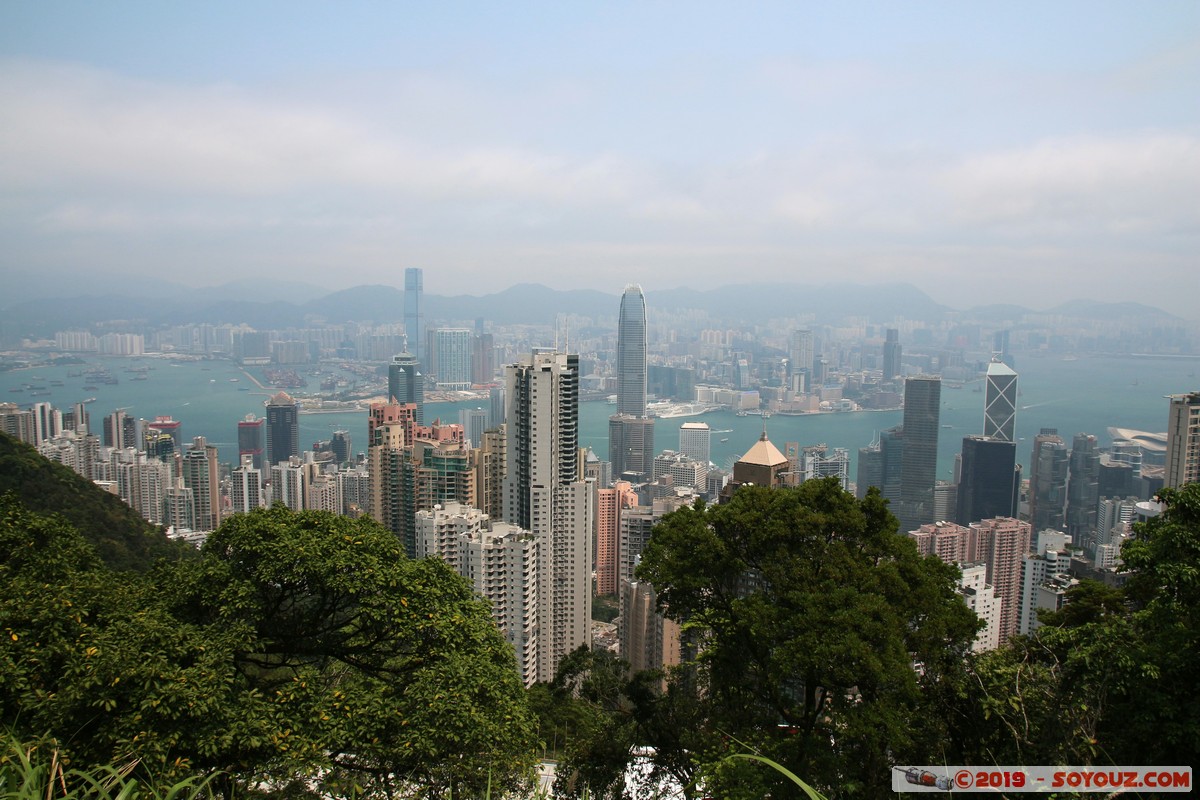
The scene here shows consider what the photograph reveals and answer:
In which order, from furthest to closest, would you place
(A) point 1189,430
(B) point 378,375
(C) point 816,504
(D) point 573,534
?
(B) point 378,375
(A) point 1189,430
(D) point 573,534
(C) point 816,504

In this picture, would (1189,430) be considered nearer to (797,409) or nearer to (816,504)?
(816,504)

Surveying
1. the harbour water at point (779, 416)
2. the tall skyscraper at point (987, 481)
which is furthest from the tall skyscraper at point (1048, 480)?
the harbour water at point (779, 416)

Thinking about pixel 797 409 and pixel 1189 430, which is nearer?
pixel 1189 430

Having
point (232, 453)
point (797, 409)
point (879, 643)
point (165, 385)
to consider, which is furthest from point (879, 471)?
point (879, 643)

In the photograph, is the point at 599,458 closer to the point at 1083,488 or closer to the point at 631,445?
the point at 631,445

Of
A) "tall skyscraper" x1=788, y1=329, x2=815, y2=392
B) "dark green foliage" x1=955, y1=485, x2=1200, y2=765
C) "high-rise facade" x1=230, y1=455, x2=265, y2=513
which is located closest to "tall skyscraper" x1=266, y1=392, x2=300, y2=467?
"high-rise facade" x1=230, y1=455, x2=265, y2=513

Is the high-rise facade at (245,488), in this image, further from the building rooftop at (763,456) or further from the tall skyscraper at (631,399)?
the building rooftop at (763,456)

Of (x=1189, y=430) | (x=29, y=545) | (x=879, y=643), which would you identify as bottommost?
(x=1189, y=430)

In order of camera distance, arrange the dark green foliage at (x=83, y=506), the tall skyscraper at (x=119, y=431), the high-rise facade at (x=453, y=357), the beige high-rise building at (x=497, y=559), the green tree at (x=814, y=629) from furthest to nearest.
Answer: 1. the high-rise facade at (x=453, y=357)
2. the tall skyscraper at (x=119, y=431)
3. the beige high-rise building at (x=497, y=559)
4. the dark green foliage at (x=83, y=506)
5. the green tree at (x=814, y=629)
